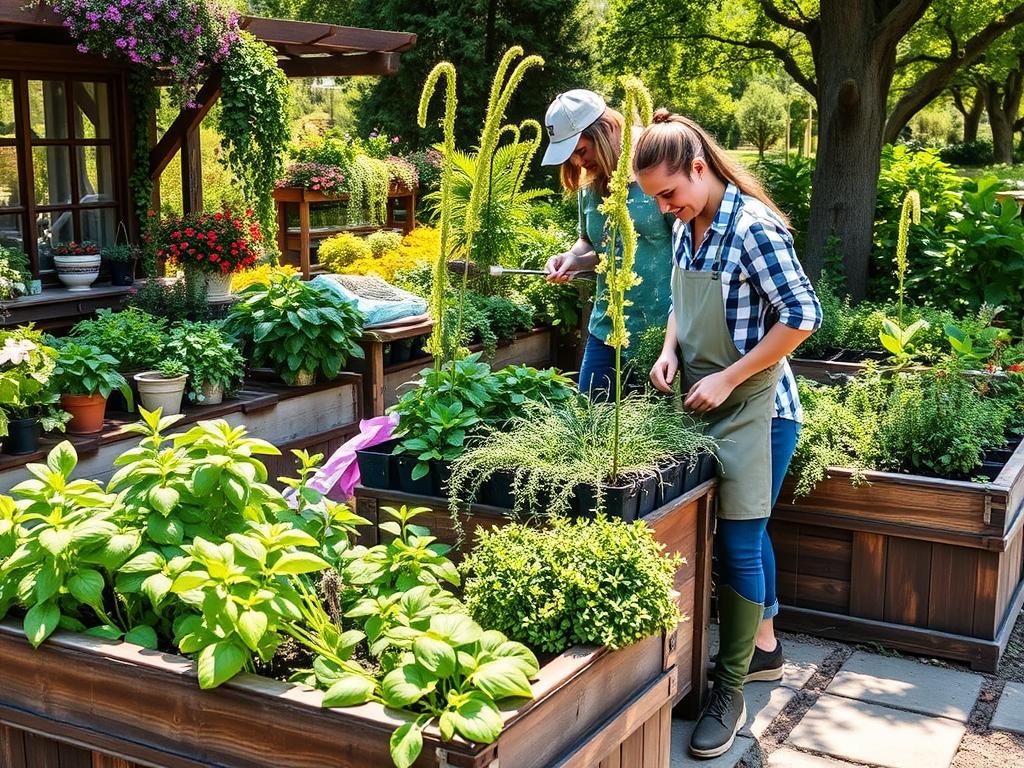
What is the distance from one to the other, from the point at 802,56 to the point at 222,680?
1988cm

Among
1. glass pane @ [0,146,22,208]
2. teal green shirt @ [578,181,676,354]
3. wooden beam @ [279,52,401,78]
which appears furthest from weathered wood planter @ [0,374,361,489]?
wooden beam @ [279,52,401,78]

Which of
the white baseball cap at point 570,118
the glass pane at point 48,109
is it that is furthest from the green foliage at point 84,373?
the glass pane at point 48,109

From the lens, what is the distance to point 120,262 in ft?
26.0

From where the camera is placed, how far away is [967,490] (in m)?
3.92

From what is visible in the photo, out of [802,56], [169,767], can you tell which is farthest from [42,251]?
[802,56]

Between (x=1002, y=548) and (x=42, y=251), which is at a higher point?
(x=42, y=251)

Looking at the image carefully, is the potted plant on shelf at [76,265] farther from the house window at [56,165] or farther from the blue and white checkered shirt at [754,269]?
the blue and white checkered shirt at [754,269]

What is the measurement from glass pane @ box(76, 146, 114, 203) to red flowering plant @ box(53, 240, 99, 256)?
562mm

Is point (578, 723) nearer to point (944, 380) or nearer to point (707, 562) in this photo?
point (707, 562)

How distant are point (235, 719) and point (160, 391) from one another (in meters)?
2.90

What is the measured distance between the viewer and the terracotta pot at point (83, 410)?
4.38 meters

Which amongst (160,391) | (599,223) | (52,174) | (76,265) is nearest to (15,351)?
(160,391)

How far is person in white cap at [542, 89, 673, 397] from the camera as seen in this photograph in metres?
3.60

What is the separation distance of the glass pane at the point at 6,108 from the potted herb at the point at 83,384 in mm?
3786
